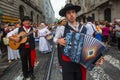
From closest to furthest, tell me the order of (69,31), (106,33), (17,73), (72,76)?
(69,31) < (72,76) < (17,73) < (106,33)

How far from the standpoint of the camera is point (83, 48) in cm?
327

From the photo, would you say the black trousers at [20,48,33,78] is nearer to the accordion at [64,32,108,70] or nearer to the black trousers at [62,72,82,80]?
→ the black trousers at [62,72,82,80]

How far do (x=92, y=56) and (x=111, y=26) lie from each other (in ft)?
39.8

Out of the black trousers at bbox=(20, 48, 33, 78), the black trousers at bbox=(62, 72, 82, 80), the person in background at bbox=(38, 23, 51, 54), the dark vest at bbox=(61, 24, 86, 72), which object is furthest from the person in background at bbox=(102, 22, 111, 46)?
the dark vest at bbox=(61, 24, 86, 72)

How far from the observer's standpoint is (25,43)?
21.3 feet

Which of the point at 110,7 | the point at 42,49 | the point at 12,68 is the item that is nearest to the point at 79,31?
the point at 12,68

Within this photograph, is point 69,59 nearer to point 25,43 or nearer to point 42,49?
point 25,43

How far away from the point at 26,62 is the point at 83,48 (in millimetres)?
3692

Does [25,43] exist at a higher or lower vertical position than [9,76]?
higher

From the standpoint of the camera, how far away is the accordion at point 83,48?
3242 millimetres

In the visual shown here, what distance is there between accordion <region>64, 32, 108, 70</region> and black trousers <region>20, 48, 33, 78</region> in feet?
10.9

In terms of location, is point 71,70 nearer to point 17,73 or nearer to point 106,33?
point 17,73

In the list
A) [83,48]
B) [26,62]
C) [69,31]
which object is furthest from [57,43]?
[26,62]

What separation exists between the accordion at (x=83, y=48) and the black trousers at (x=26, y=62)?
3.32 meters
